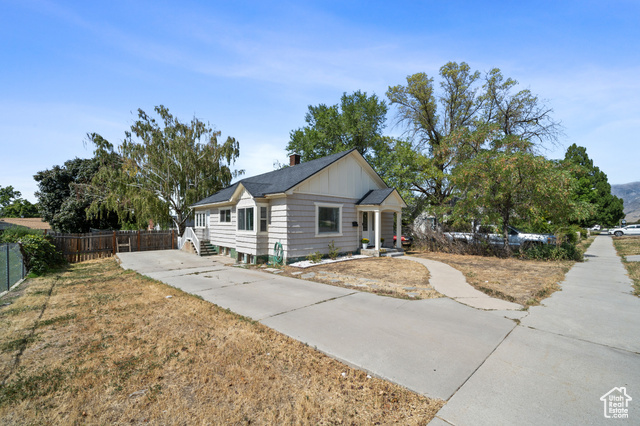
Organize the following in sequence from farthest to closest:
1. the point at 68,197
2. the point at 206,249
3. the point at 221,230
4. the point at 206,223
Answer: the point at 68,197 → the point at 206,223 → the point at 206,249 → the point at 221,230

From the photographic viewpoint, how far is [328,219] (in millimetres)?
13375

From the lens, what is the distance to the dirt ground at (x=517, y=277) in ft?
22.2

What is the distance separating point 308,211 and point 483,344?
9053mm

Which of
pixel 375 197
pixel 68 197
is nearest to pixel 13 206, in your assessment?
pixel 68 197

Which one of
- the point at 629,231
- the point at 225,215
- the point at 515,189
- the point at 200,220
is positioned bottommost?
the point at 629,231

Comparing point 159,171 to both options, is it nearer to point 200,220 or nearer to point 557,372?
point 200,220

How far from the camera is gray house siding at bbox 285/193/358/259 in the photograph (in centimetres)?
1179

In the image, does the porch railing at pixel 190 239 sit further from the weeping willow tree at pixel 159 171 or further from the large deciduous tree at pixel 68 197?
the large deciduous tree at pixel 68 197

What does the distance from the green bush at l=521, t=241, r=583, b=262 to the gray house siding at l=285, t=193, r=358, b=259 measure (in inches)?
331

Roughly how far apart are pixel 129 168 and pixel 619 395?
1018 inches

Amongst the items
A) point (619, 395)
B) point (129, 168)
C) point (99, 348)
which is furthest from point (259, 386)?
point (129, 168)

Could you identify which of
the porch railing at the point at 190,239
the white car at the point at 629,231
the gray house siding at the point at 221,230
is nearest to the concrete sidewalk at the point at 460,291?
the gray house siding at the point at 221,230

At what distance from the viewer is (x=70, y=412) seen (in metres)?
2.69

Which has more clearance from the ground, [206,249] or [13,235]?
[13,235]
